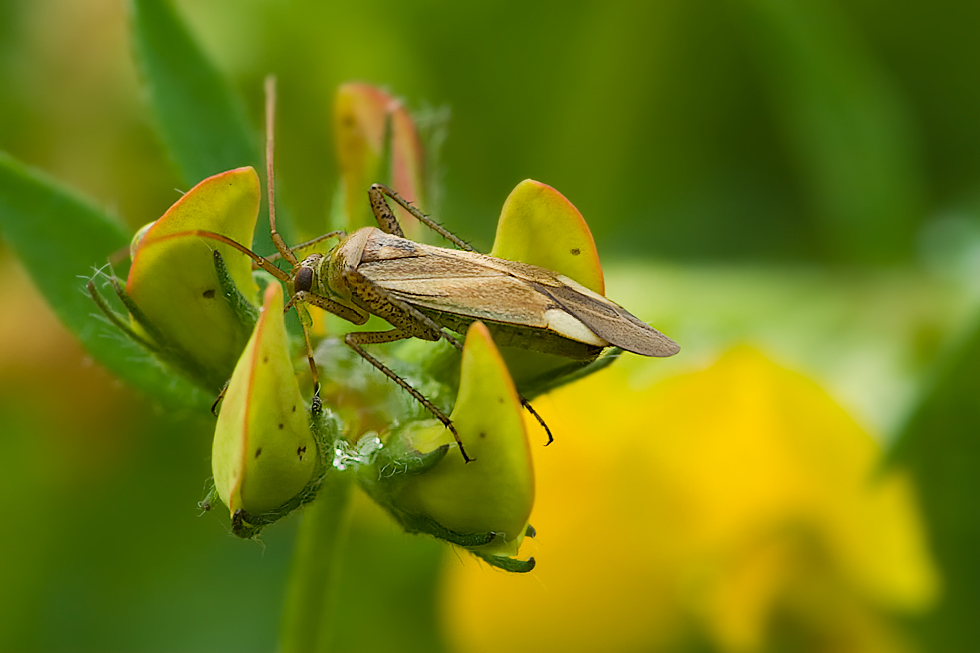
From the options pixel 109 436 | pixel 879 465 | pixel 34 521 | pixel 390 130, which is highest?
pixel 390 130

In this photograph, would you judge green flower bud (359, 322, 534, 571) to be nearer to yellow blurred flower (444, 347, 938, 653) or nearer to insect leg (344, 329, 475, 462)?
insect leg (344, 329, 475, 462)

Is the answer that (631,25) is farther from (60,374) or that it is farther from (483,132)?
(60,374)

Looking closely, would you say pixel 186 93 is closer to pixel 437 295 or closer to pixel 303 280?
pixel 303 280

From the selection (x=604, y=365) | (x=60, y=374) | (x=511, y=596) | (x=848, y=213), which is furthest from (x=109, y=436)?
(x=848, y=213)

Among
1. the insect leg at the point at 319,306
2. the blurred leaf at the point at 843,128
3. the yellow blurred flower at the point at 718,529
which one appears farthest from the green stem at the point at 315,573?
the blurred leaf at the point at 843,128

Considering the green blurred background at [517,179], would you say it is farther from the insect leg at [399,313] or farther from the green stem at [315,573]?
the green stem at [315,573]

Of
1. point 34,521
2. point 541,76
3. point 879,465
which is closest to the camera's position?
point 879,465

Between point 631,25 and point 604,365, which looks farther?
point 631,25

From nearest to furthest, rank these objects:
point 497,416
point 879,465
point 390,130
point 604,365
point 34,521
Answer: point 497,416
point 604,365
point 390,130
point 879,465
point 34,521
